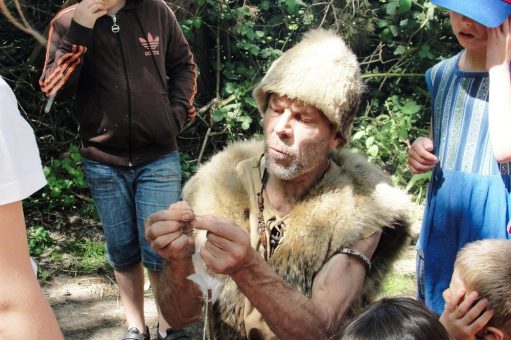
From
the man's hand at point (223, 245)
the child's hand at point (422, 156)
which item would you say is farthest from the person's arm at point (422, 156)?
the man's hand at point (223, 245)

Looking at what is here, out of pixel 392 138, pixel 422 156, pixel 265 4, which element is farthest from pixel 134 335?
pixel 265 4

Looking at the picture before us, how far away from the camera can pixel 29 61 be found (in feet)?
17.6

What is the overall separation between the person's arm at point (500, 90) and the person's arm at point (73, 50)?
6.21 feet

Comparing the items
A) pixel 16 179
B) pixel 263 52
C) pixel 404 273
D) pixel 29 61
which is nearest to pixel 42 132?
pixel 29 61

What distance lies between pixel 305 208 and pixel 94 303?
2400 mm

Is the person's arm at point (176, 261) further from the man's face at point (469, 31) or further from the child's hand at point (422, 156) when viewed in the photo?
the man's face at point (469, 31)

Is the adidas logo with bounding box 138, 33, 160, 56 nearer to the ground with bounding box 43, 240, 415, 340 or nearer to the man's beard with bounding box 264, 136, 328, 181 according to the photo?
the man's beard with bounding box 264, 136, 328, 181

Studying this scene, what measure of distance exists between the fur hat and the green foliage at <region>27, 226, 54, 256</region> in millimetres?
3121

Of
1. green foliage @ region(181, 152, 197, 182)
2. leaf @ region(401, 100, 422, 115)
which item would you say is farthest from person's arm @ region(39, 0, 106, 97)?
leaf @ region(401, 100, 422, 115)

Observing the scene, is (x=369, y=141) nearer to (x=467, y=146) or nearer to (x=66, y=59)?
(x=66, y=59)

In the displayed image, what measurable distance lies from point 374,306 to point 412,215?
897 mm

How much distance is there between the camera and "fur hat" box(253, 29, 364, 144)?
222cm

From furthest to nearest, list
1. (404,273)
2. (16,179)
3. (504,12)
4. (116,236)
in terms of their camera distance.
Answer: (404,273) → (116,236) → (504,12) → (16,179)

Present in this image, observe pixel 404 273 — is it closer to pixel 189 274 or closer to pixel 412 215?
pixel 412 215
